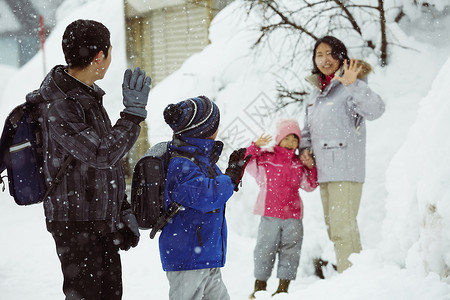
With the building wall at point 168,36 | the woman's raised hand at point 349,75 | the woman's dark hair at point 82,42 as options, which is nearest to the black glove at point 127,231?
the woman's dark hair at point 82,42

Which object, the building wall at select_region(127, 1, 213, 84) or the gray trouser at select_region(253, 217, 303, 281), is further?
the building wall at select_region(127, 1, 213, 84)

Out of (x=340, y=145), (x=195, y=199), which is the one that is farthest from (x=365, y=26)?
(x=195, y=199)

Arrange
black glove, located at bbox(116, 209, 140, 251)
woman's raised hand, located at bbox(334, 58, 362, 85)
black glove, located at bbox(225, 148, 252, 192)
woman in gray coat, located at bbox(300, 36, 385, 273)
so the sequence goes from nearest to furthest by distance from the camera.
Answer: black glove, located at bbox(116, 209, 140, 251)
black glove, located at bbox(225, 148, 252, 192)
woman's raised hand, located at bbox(334, 58, 362, 85)
woman in gray coat, located at bbox(300, 36, 385, 273)

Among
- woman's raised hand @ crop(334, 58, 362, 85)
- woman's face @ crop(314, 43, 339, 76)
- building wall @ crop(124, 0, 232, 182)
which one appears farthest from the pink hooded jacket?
building wall @ crop(124, 0, 232, 182)

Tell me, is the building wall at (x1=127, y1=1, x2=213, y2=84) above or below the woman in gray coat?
above

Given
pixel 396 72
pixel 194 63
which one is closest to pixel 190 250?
pixel 396 72

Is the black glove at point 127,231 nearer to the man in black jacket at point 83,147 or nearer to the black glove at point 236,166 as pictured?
the man in black jacket at point 83,147

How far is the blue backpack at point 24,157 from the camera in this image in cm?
188

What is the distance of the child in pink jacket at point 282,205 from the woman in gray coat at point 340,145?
27 centimetres

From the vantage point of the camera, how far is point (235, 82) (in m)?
6.25

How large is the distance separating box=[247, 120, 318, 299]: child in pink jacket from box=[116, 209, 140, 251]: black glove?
71.6 inches

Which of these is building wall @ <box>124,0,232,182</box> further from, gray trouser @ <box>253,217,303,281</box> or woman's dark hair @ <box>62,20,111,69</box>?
woman's dark hair @ <box>62,20,111,69</box>

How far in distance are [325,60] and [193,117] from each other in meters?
1.79

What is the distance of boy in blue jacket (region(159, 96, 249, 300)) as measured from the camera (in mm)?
2174
